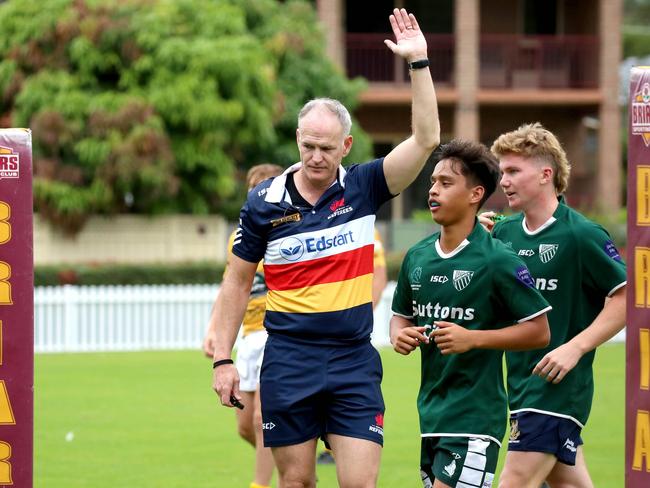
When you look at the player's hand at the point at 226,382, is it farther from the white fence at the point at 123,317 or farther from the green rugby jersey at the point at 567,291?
the white fence at the point at 123,317

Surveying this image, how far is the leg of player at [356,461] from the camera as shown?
18.8ft

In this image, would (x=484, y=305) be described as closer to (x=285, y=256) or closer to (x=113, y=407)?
(x=285, y=256)

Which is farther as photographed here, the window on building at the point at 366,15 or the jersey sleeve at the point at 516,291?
the window on building at the point at 366,15

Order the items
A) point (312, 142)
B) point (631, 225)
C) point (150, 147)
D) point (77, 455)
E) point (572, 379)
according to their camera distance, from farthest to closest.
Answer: point (150, 147)
point (77, 455)
point (572, 379)
point (312, 142)
point (631, 225)

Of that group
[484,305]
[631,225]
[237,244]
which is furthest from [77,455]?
[631,225]

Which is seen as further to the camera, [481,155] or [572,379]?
[572,379]

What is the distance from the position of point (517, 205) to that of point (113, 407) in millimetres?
8120

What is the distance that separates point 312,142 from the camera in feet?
18.9

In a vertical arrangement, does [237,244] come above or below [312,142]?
below

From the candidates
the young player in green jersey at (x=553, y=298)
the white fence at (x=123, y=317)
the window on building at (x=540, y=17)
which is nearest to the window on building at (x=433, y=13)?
the window on building at (x=540, y=17)

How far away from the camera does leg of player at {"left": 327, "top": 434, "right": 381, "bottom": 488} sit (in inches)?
226

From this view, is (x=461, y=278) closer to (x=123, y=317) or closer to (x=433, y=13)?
(x=123, y=317)

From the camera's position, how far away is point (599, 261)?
6219 millimetres

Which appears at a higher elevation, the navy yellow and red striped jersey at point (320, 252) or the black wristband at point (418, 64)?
the black wristband at point (418, 64)
